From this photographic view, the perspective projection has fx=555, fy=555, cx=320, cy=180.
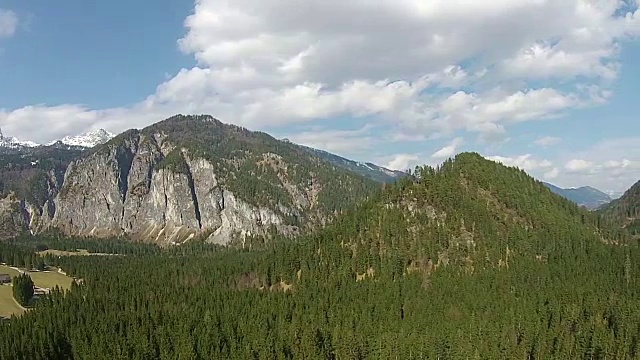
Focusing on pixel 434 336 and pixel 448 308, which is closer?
pixel 434 336

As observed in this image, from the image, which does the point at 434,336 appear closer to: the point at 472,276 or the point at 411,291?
the point at 411,291

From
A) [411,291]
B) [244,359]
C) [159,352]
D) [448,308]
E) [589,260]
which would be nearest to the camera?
[244,359]

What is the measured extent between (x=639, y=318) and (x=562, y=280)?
34.1 m

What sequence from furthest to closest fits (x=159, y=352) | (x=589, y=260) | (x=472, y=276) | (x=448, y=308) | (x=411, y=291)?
(x=589, y=260)
(x=472, y=276)
(x=411, y=291)
(x=448, y=308)
(x=159, y=352)

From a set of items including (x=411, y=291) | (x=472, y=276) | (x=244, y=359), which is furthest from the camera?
(x=472, y=276)

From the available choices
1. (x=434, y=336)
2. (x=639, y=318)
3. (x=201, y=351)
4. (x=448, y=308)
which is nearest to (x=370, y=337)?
(x=434, y=336)

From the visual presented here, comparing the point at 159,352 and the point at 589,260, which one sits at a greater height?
the point at 589,260

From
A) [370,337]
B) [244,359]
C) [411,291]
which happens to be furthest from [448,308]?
[244,359]

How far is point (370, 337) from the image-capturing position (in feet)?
437

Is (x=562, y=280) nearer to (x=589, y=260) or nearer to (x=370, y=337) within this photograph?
(x=589, y=260)

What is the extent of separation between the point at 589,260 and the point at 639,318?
189 feet

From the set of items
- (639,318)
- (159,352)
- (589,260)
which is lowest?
(159,352)

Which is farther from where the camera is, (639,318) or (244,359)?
(639,318)

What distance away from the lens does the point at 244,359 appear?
4988 inches
